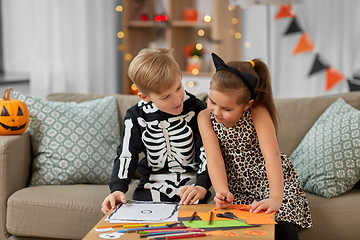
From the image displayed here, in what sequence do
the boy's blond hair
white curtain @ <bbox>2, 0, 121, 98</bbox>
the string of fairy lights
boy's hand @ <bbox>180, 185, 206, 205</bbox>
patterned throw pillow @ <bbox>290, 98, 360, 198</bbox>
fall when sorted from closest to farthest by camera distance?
1. boy's hand @ <bbox>180, 185, 206, 205</bbox>
2. the boy's blond hair
3. patterned throw pillow @ <bbox>290, 98, 360, 198</bbox>
4. white curtain @ <bbox>2, 0, 121, 98</bbox>
5. the string of fairy lights

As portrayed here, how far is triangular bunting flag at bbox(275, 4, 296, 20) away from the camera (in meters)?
3.37

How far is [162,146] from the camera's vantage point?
152 cm

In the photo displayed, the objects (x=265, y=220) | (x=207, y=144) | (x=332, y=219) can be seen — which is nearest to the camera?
(x=265, y=220)

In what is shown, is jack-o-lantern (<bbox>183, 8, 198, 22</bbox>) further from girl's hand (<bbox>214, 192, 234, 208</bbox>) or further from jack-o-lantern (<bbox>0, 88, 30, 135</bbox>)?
girl's hand (<bbox>214, 192, 234, 208</bbox>)

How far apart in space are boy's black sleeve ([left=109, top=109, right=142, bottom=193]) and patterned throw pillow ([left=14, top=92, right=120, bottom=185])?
49 centimetres

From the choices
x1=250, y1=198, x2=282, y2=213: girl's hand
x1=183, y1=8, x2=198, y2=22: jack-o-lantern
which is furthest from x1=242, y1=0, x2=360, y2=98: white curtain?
x1=250, y1=198, x2=282, y2=213: girl's hand

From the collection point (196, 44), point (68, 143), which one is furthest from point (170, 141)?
point (196, 44)

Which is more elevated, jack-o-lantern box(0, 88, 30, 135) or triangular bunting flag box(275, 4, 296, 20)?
triangular bunting flag box(275, 4, 296, 20)

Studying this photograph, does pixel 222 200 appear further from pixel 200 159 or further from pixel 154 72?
pixel 154 72

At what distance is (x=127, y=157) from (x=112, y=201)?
0.25 m

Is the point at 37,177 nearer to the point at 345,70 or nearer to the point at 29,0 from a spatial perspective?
the point at 29,0

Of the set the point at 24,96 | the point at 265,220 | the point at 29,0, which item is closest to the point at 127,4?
the point at 29,0

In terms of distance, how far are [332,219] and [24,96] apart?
1.57 m

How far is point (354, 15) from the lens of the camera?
3180 millimetres
